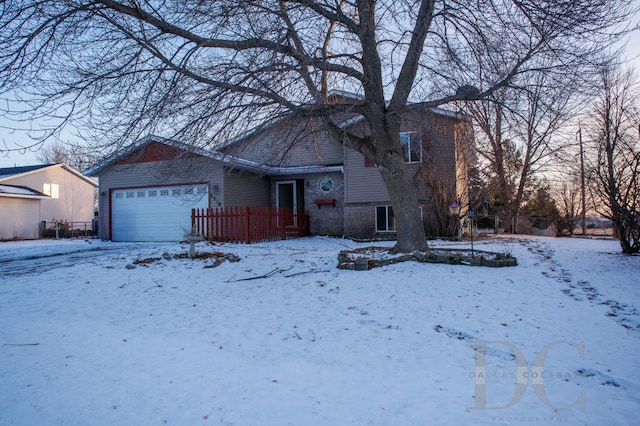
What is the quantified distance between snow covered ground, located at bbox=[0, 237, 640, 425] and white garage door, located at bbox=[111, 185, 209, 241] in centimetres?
894

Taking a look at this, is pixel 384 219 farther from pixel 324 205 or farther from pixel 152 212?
pixel 152 212

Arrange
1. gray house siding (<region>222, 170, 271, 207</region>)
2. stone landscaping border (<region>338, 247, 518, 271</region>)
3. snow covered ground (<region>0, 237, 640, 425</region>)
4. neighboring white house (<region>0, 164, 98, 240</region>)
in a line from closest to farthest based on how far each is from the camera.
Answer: snow covered ground (<region>0, 237, 640, 425</region>) → stone landscaping border (<region>338, 247, 518, 271</region>) → gray house siding (<region>222, 170, 271, 207</region>) → neighboring white house (<region>0, 164, 98, 240</region>)

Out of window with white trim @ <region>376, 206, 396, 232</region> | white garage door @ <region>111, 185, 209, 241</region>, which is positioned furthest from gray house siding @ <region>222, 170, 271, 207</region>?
window with white trim @ <region>376, 206, 396, 232</region>

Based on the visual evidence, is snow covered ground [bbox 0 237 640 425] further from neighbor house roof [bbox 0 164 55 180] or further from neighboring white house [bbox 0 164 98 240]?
neighbor house roof [bbox 0 164 55 180]

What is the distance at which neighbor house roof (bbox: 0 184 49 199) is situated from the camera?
21531 millimetres

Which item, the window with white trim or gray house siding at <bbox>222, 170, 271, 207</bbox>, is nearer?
gray house siding at <bbox>222, 170, 271, 207</bbox>

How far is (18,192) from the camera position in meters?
22.3

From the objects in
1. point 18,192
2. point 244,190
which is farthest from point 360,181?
point 18,192

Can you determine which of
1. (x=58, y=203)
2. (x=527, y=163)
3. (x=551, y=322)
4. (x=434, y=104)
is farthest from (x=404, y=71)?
(x=58, y=203)

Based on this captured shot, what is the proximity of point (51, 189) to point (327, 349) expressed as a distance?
29.4 meters

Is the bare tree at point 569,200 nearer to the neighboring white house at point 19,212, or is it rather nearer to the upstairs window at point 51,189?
the neighboring white house at point 19,212

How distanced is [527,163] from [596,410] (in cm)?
2404

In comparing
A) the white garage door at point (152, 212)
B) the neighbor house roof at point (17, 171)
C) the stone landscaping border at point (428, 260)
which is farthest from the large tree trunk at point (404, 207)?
the neighbor house roof at point (17, 171)

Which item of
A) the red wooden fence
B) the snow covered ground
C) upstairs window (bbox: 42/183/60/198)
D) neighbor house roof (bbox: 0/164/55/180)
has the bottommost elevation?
the snow covered ground
